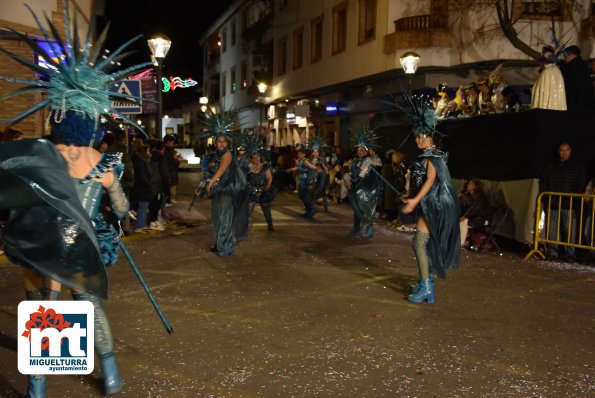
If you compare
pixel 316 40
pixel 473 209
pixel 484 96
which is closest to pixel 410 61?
pixel 484 96

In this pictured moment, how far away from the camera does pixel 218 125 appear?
9.48 metres

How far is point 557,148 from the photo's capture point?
10.3 metres

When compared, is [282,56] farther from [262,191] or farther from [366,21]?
[262,191]

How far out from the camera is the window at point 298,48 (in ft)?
106

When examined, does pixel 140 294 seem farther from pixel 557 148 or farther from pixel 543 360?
pixel 557 148

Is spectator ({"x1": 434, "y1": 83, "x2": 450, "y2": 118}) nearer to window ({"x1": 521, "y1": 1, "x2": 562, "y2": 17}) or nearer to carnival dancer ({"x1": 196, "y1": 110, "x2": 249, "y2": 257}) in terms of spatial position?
carnival dancer ({"x1": 196, "y1": 110, "x2": 249, "y2": 257})

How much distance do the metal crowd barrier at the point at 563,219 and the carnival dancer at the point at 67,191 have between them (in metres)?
7.29

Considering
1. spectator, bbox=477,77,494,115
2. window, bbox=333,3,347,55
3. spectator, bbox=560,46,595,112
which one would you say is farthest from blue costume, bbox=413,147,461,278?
window, bbox=333,3,347,55

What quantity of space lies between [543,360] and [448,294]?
223 cm

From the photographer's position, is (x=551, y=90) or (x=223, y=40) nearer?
(x=551, y=90)

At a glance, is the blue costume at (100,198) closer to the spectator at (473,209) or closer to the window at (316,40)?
the spectator at (473,209)

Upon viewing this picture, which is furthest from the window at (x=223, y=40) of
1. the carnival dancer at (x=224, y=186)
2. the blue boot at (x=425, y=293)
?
the blue boot at (x=425, y=293)

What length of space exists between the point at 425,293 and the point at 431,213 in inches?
33.7

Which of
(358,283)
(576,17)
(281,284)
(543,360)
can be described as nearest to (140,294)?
(281,284)
